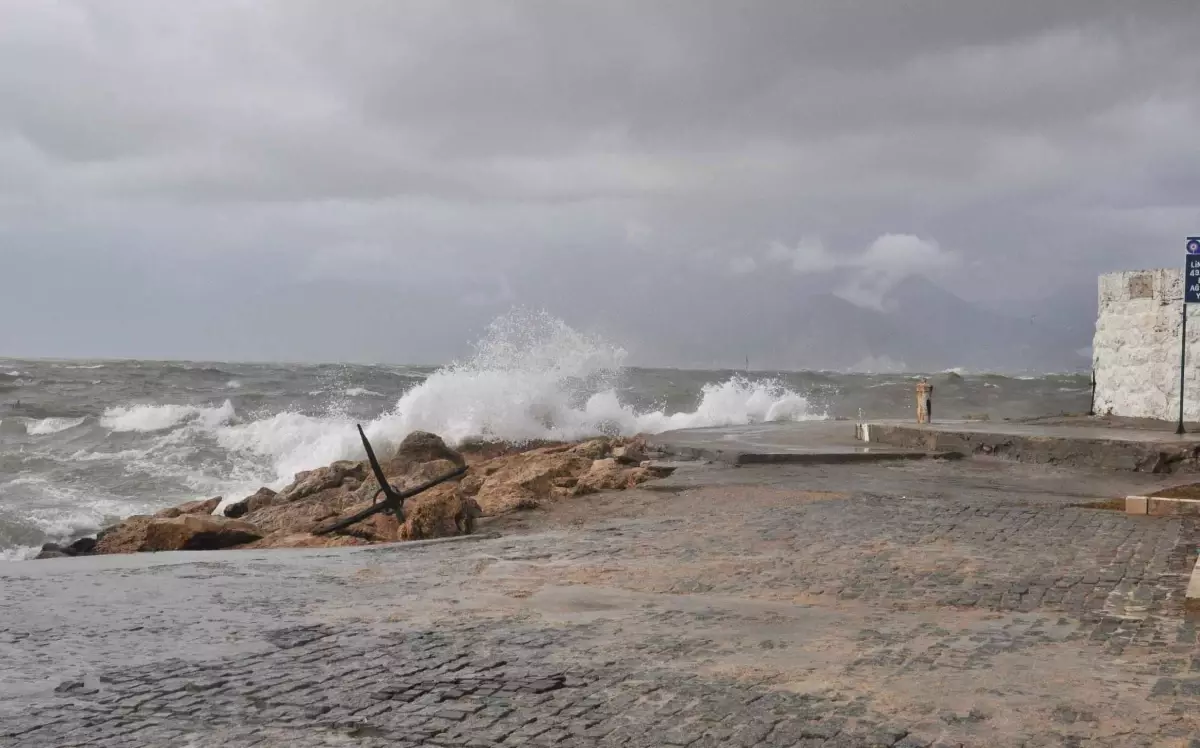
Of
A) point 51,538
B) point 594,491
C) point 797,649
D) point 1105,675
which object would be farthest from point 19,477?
point 1105,675

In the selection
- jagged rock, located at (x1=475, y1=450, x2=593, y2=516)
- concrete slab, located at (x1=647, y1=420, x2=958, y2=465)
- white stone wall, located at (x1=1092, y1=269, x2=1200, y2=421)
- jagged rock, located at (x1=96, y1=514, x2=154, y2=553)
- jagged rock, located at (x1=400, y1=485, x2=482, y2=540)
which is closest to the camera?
jagged rock, located at (x1=400, y1=485, x2=482, y2=540)

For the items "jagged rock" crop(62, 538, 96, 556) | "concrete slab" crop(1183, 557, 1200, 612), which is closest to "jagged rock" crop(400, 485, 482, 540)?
"jagged rock" crop(62, 538, 96, 556)

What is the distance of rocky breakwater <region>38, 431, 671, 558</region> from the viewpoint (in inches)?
373

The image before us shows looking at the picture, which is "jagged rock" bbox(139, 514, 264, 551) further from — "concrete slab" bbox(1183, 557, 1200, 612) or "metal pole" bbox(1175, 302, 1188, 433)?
"metal pole" bbox(1175, 302, 1188, 433)

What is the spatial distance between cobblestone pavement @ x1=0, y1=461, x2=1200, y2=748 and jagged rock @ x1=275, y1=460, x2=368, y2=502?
5424 mm

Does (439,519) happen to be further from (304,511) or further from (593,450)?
(593,450)

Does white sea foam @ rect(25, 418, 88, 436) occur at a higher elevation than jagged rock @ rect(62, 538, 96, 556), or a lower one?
higher

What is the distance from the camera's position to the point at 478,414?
846 inches

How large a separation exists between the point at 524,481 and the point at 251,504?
4612mm

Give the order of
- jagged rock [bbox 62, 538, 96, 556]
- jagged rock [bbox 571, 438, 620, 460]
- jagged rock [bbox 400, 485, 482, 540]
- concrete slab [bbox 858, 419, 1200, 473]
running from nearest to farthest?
1. jagged rock [bbox 400, 485, 482, 540]
2. jagged rock [bbox 62, 538, 96, 556]
3. concrete slab [bbox 858, 419, 1200, 473]
4. jagged rock [bbox 571, 438, 620, 460]

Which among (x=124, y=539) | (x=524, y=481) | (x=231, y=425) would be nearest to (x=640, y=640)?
(x=524, y=481)

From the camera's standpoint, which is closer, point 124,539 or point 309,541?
point 309,541

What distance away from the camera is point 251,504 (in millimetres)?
13742

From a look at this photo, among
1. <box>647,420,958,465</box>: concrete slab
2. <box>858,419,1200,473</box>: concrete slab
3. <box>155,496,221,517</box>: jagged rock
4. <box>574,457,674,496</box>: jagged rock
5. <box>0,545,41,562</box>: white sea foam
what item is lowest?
<box>0,545,41,562</box>: white sea foam
